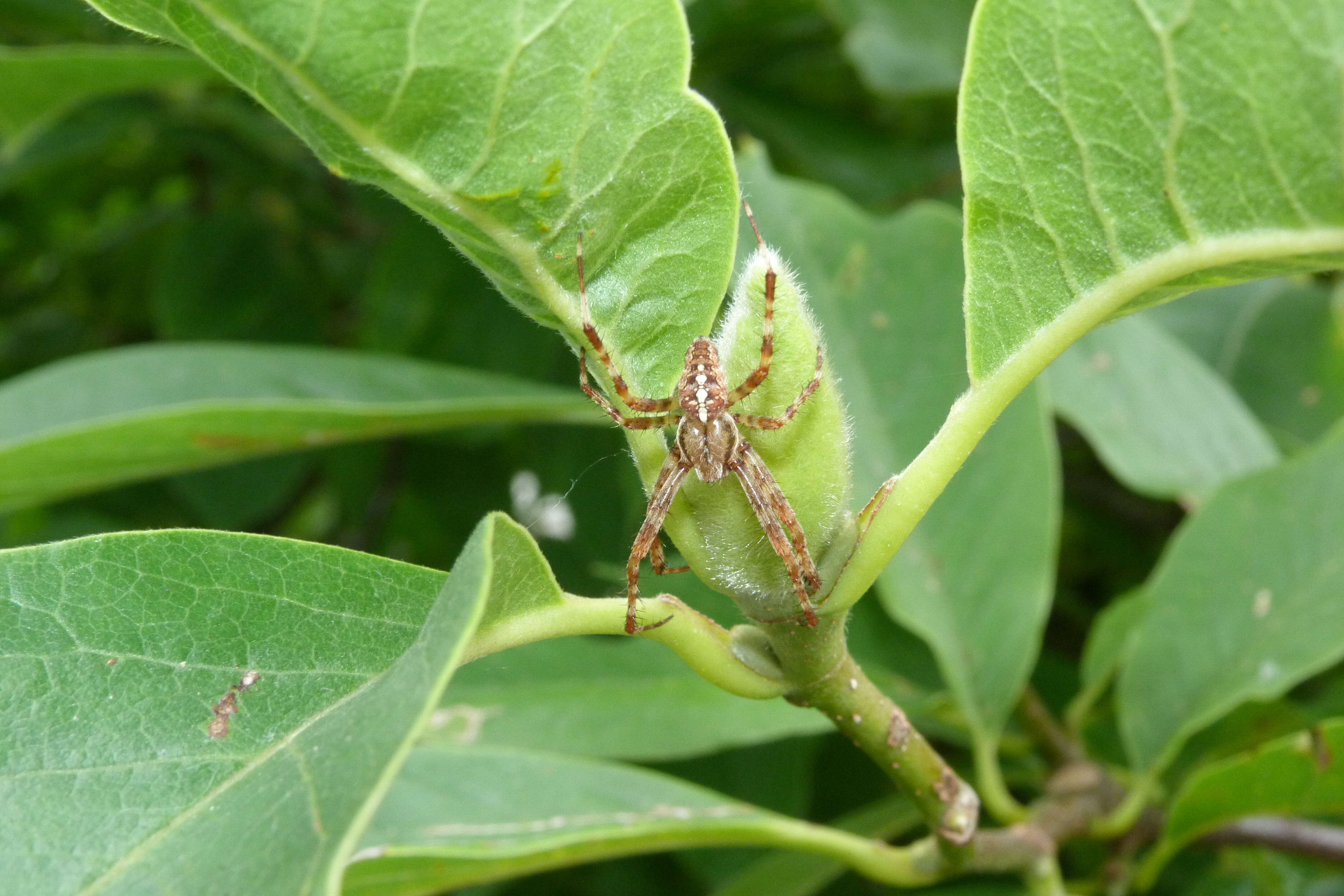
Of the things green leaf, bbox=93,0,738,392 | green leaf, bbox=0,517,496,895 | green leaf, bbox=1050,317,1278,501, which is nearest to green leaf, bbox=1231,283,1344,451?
green leaf, bbox=1050,317,1278,501

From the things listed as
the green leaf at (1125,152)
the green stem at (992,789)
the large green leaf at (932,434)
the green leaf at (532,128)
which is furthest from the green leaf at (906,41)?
the green leaf at (532,128)

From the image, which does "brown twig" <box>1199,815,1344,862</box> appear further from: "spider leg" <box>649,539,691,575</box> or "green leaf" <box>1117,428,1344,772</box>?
"spider leg" <box>649,539,691,575</box>

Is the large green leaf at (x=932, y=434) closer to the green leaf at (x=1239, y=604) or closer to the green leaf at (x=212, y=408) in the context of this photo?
Answer: the green leaf at (x=1239, y=604)

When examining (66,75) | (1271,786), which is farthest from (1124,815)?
(66,75)

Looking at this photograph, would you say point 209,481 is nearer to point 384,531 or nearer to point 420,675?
point 384,531

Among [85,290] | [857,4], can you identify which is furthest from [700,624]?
[85,290]

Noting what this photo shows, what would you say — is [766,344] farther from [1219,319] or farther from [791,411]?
[1219,319]
